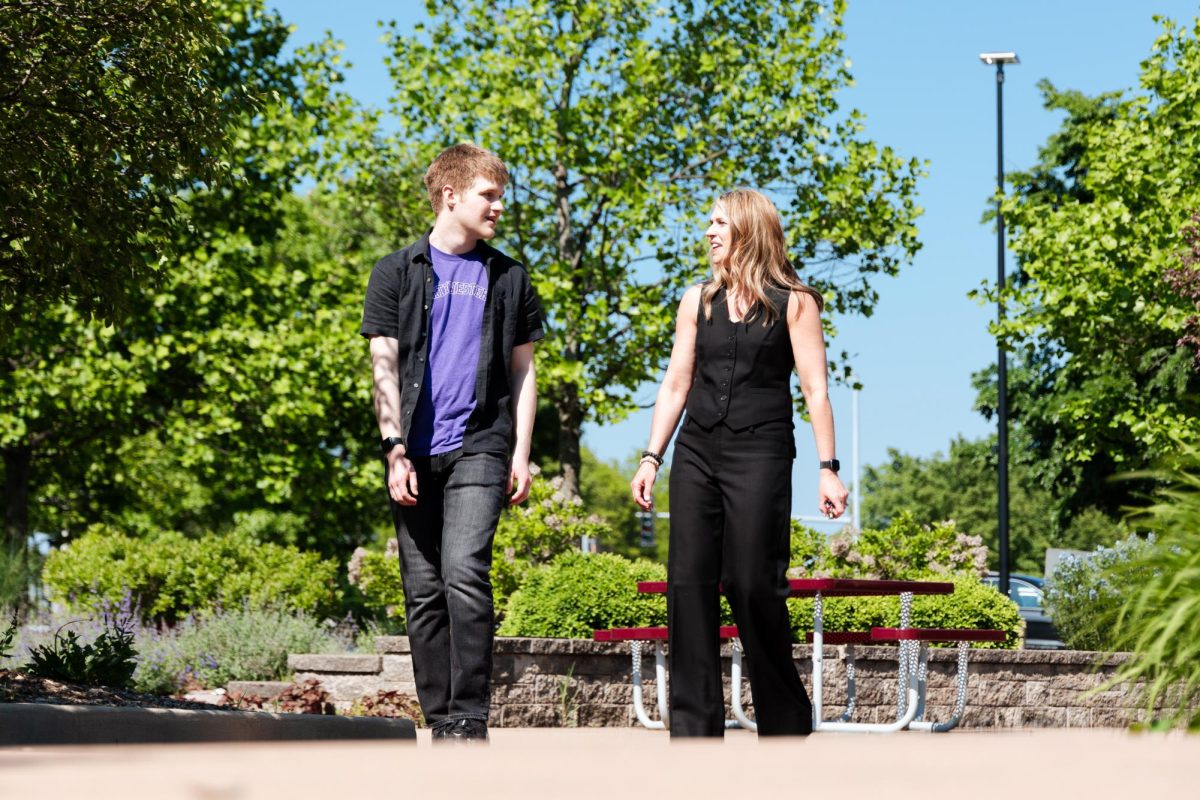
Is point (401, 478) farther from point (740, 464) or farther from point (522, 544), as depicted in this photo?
point (522, 544)

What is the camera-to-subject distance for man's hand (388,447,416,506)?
5.21 meters

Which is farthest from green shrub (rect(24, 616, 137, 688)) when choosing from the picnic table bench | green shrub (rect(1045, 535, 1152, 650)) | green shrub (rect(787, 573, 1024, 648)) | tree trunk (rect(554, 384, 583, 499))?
tree trunk (rect(554, 384, 583, 499))

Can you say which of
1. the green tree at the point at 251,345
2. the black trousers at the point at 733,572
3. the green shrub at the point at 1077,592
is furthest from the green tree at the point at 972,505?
the black trousers at the point at 733,572

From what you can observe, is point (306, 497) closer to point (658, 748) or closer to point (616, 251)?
point (616, 251)

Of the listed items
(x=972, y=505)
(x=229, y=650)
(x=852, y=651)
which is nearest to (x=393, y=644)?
(x=229, y=650)

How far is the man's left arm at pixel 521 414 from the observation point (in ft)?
18.0

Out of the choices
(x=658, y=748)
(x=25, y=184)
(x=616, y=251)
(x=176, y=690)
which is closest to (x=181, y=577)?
(x=176, y=690)

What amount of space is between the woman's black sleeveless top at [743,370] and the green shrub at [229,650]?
6507mm

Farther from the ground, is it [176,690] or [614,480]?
[614,480]

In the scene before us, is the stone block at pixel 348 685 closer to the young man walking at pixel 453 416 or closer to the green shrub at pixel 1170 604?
the young man walking at pixel 453 416

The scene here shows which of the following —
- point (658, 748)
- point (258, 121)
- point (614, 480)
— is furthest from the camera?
point (614, 480)

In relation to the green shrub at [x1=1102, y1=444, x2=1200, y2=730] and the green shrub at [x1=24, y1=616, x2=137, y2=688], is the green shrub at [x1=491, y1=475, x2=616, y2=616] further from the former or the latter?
the green shrub at [x1=1102, y1=444, x2=1200, y2=730]

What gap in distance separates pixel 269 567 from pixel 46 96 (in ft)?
29.0

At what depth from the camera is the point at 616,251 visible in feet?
64.1
